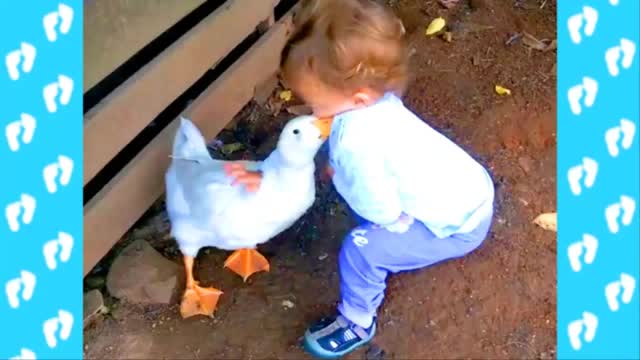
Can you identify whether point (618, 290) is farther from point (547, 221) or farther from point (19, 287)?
point (19, 287)

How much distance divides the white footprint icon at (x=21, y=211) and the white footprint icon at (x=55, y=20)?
1.09 ft

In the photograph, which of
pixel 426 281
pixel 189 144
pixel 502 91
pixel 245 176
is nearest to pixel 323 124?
pixel 245 176

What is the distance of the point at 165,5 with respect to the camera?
2.60 metres

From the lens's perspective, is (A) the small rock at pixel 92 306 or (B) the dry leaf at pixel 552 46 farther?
(B) the dry leaf at pixel 552 46

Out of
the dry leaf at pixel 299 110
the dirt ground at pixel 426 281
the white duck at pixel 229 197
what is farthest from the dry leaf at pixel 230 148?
the white duck at pixel 229 197

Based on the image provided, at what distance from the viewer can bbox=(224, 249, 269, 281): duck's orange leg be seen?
2506mm

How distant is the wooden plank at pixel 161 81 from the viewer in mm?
2328

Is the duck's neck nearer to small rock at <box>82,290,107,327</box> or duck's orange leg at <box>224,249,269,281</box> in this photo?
duck's orange leg at <box>224,249,269,281</box>

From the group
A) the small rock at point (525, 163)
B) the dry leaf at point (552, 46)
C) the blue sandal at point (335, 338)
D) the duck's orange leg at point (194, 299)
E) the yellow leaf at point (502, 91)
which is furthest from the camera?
the dry leaf at point (552, 46)

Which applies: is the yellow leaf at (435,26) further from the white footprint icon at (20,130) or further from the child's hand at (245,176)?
the white footprint icon at (20,130)

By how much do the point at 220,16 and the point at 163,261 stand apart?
717 mm

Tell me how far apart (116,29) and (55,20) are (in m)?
0.33

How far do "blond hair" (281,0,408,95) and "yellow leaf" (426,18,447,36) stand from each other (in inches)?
52.0

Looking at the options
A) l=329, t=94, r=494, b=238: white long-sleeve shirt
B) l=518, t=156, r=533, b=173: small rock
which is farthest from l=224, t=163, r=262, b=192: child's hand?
l=518, t=156, r=533, b=173: small rock
